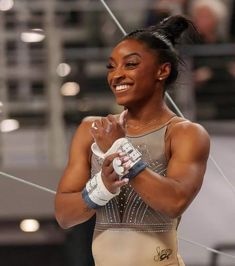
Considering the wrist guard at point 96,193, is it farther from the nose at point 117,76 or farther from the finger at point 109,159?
the nose at point 117,76

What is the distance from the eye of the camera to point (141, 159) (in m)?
1.05

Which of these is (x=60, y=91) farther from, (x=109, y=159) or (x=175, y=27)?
(x=109, y=159)

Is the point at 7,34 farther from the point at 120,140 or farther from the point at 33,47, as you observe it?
the point at 120,140

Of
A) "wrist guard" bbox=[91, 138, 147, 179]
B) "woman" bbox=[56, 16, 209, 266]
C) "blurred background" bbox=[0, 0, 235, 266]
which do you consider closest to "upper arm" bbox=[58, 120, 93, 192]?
"woman" bbox=[56, 16, 209, 266]

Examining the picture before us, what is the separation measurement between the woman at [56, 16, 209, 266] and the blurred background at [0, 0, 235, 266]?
21.9 inches

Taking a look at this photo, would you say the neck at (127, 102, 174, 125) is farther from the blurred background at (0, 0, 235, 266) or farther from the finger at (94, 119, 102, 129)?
the blurred background at (0, 0, 235, 266)

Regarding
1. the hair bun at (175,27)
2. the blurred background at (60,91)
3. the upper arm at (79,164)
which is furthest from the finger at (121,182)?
the blurred background at (60,91)

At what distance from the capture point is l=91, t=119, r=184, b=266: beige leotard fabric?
3.60 ft

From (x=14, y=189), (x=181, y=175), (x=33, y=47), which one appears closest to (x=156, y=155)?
(x=181, y=175)

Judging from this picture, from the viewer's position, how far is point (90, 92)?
1.81 meters

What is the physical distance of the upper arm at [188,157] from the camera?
3.51 feet

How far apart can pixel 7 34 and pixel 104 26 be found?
236 mm

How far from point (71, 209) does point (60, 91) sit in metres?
0.75

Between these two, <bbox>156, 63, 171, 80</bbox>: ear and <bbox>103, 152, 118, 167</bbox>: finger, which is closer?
<bbox>103, 152, 118, 167</bbox>: finger
